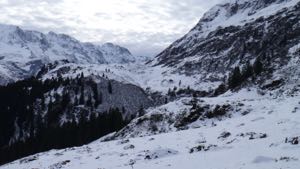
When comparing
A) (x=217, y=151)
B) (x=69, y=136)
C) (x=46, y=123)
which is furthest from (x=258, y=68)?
(x=46, y=123)

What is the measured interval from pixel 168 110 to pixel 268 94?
51.3 feet

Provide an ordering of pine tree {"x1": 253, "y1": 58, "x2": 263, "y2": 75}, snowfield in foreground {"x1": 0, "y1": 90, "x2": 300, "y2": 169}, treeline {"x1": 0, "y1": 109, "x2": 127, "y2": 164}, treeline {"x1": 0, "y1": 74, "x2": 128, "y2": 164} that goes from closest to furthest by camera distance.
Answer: snowfield in foreground {"x1": 0, "y1": 90, "x2": 300, "y2": 169} < pine tree {"x1": 253, "y1": 58, "x2": 263, "y2": 75} < treeline {"x1": 0, "y1": 109, "x2": 127, "y2": 164} < treeline {"x1": 0, "y1": 74, "x2": 128, "y2": 164}

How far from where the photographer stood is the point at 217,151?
2619 cm

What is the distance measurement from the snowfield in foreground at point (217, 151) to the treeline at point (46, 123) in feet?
250

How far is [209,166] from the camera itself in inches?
858

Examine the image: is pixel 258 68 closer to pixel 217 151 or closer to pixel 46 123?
pixel 217 151

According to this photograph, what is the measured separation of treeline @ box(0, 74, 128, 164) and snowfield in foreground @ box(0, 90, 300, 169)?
7631 cm

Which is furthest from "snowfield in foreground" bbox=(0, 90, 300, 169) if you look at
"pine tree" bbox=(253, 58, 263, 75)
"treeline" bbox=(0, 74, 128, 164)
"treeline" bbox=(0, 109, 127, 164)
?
"treeline" bbox=(0, 74, 128, 164)

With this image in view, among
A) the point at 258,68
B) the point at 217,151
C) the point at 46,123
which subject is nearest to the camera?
the point at 217,151

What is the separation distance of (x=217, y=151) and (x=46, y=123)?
159179 millimetres

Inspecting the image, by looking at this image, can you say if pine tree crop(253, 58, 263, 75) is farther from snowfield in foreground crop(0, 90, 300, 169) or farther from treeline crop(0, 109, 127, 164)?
treeline crop(0, 109, 127, 164)

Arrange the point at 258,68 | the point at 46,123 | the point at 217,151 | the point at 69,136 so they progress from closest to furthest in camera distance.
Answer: the point at 217,151, the point at 258,68, the point at 69,136, the point at 46,123

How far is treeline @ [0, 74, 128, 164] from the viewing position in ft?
403

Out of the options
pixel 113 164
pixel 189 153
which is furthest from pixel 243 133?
pixel 113 164
